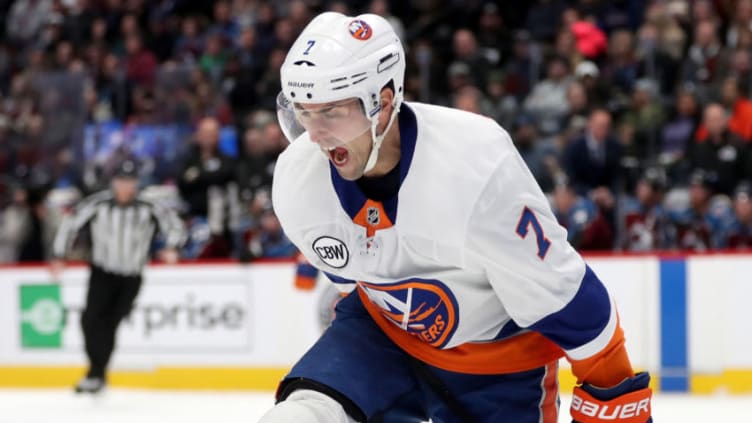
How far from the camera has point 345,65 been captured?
237 cm

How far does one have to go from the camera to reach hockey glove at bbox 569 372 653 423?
2.46 metres

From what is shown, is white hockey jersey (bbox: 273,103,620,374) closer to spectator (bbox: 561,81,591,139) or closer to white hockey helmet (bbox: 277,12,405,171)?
white hockey helmet (bbox: 277,12,405,171)

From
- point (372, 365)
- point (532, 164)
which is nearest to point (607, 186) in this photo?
point (532, 164)

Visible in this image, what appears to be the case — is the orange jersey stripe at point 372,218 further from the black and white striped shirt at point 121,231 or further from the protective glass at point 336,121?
the black and white striped shirt at point 121,231

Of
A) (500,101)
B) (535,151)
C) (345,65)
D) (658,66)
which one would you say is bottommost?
(535,151)

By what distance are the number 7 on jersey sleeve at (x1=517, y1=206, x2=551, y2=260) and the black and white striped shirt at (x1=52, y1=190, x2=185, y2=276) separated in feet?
18.7

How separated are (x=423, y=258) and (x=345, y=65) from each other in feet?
1.52

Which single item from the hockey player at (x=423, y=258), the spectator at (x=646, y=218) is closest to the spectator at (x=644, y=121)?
the spectator at (x=646, y=218)

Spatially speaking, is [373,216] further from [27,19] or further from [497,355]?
[27,19]

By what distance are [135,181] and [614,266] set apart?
329 centimetres

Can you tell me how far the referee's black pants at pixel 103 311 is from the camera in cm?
768

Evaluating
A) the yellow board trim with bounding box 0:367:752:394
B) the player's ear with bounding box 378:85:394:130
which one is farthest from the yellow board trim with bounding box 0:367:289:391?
the player's ear with bounding box 378:85:394:130

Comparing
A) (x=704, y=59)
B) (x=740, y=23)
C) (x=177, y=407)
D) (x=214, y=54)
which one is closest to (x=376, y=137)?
(x=177, y=407)

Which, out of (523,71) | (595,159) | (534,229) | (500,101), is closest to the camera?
(534,229)
